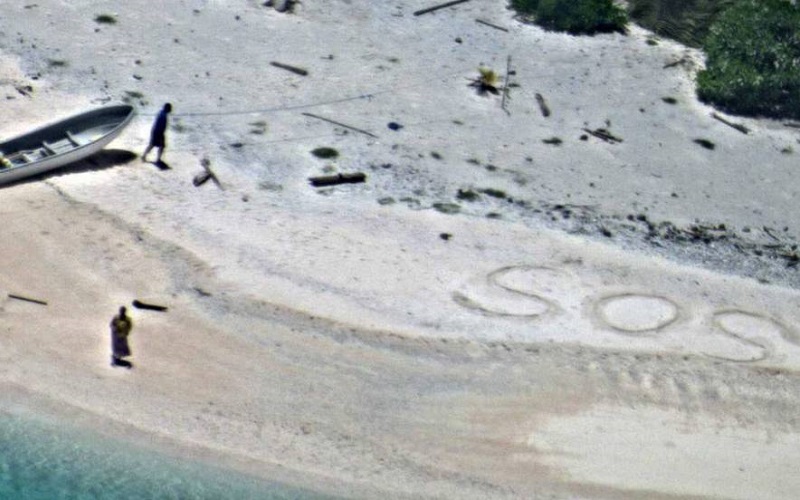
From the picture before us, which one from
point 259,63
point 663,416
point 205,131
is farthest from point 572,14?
point 663,416

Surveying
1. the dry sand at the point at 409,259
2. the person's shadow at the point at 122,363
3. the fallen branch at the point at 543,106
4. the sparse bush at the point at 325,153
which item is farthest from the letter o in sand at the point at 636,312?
the person's shadow at the point at 122,363

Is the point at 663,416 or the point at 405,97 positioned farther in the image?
the point at 405,97

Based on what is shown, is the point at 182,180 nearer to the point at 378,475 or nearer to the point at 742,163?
the point at 378,475

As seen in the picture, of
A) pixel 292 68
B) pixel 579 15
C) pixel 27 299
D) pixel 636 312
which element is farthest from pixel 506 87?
pixel 27 299

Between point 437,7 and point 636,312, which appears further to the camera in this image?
point 437,7

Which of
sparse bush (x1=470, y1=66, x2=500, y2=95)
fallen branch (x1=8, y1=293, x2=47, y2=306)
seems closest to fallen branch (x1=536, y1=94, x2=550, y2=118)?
sparse bush (x1=470, y1=66, x2=500, y2=95)

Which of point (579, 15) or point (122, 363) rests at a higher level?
point (579, 15)

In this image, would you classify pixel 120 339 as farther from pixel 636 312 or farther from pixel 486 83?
pixel 486 83

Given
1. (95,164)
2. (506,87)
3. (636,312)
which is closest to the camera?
(636,312)
